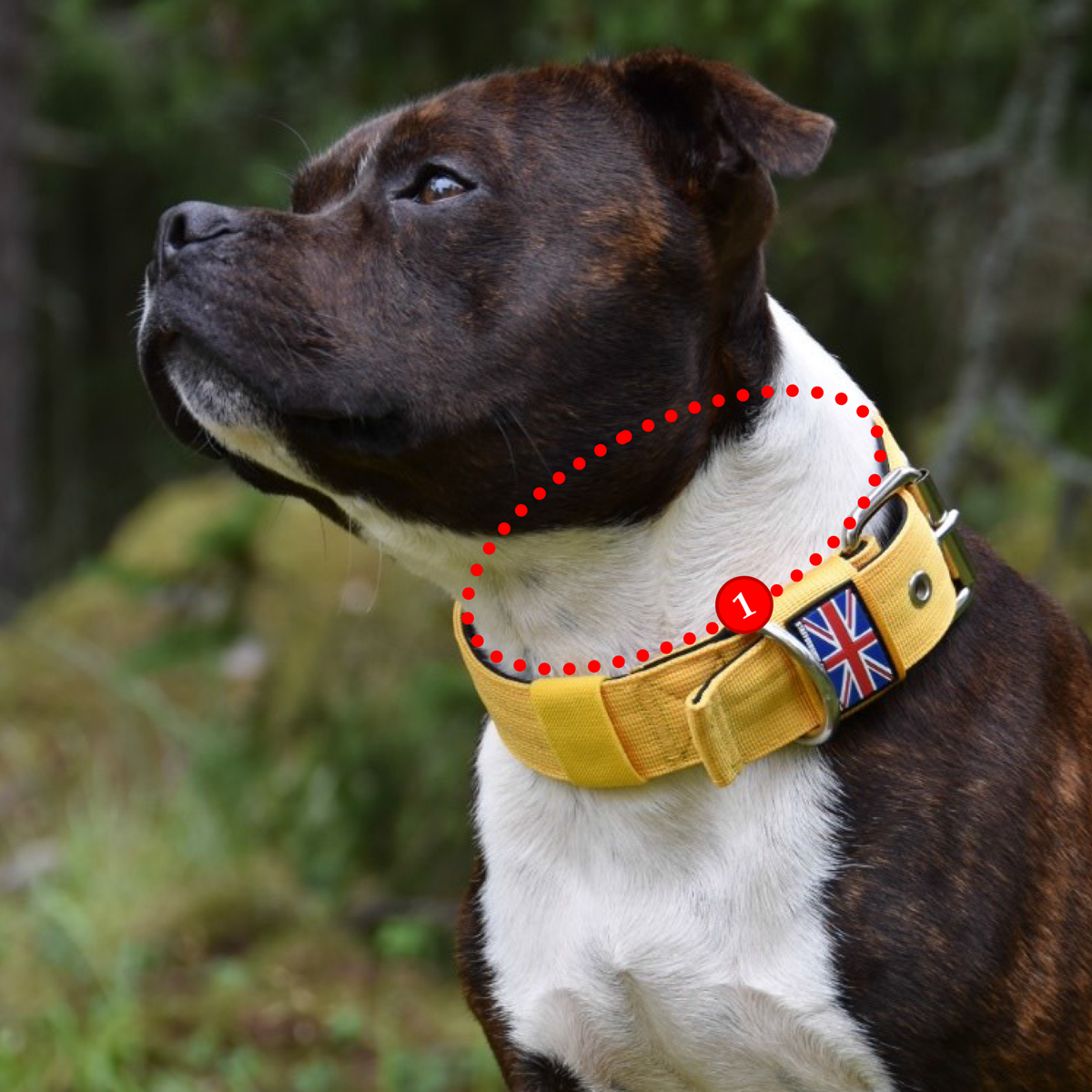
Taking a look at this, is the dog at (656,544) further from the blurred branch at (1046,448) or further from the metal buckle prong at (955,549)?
the blurred branch at (1046,448)

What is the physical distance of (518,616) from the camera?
2623 mm

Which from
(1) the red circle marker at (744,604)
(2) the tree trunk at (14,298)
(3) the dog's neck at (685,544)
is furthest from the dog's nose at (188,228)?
(2) the tree trunk at (14,298)

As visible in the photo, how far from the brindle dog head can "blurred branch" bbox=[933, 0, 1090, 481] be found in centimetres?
232

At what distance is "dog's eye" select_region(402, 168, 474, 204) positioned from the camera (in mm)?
2516

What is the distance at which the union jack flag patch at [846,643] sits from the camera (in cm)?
236

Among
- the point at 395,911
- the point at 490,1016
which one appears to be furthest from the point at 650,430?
the point at 395,911

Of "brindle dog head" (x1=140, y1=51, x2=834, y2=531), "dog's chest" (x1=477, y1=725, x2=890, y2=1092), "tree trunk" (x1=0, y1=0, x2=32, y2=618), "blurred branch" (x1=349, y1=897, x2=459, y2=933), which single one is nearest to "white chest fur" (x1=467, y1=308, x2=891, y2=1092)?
"dog's chest" (x1=477, y1=725, x2=890, y2=1092)

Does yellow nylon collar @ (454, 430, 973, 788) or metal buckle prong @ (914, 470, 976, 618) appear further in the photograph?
metal buckle prong @ (914, 470, 976, 618)

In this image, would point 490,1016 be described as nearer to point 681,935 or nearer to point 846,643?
point 681,935

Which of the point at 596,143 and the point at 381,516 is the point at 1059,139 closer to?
the point at 596,143

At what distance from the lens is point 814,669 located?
7.68 feet

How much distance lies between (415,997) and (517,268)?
2827 millimetres

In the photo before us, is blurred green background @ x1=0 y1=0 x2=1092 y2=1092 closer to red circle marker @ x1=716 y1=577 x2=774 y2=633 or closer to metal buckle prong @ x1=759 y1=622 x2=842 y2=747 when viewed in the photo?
red circle marker @ x1=716 y1=577 x2=774 y2=633

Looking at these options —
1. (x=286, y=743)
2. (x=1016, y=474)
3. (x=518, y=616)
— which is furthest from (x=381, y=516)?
(x=1016, y=474)
